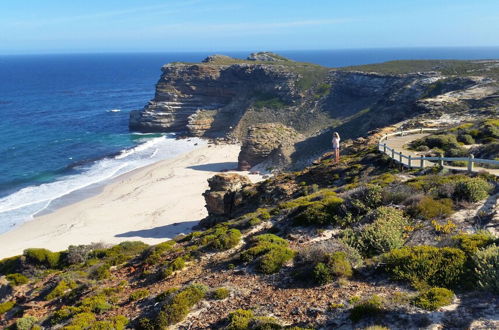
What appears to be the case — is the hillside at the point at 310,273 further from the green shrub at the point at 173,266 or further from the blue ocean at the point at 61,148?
the blue ocean at the point at 61,148

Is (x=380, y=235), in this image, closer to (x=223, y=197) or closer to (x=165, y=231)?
(x=223, y=197)

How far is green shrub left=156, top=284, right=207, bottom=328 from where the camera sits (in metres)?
8.98

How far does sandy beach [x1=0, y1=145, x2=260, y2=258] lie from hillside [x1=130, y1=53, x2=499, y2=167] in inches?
512

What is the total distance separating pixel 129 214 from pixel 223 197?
12.5m

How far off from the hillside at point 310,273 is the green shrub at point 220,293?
3 cm

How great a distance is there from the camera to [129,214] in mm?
34750

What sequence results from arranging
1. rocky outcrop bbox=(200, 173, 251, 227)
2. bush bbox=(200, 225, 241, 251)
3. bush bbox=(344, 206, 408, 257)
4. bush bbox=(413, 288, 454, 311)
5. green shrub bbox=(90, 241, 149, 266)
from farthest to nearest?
rocky outcrop bbox=(200, 173, 251, 227)
green shrub bbox=(90, 241, 149, 266)
bush bbox=(200, 225, 241, 251)
bush bbox=(344, 206, 408, 257)
bush bbox=(413, 288, 454, 311)

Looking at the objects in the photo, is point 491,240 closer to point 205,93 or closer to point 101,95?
point 205,93

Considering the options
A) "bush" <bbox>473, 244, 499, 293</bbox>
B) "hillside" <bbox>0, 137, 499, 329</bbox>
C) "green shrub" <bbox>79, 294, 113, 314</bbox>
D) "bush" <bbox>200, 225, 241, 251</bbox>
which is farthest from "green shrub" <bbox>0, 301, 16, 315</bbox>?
"bush" <bbox>473, 244, 499, 293</bbox>

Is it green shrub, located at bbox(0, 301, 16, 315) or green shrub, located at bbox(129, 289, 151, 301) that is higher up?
green shrub, located at bbox(129, 289, 151, 301)

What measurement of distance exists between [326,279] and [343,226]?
4080 millimetres

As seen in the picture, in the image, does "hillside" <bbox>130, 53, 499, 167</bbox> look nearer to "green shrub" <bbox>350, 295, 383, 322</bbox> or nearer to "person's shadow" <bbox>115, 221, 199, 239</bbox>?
"person's shadow" <bbox>115, 221, 199, 239</bbox>

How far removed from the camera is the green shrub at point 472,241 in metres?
8.84

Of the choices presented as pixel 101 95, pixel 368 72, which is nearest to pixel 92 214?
pixel 368 72
